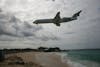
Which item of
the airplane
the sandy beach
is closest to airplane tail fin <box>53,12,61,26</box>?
the airplane

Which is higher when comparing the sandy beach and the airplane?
the airplane

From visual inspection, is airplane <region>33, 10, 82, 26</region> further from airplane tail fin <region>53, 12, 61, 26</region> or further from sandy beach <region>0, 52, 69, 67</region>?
sandy beach <region>0, 52, 69, 67</region>

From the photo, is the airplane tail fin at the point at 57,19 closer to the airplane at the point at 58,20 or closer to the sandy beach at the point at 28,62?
the airplane at the point at 58,20

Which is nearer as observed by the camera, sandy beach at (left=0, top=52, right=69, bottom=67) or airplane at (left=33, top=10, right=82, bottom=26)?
sandy beach at (left=0, top=52, right=69, bottom=67)

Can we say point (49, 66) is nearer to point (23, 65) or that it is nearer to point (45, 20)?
point (23, 65)

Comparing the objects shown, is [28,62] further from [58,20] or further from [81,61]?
[81,61]

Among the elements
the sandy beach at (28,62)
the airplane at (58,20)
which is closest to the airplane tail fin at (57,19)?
the airplane at (58,20)

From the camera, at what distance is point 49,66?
17531 mm

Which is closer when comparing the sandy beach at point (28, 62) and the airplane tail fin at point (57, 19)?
the sandy beach at point (28, 62)

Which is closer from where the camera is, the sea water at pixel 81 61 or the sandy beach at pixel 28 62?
the sandy beach at pixel 28 62

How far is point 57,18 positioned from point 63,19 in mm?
1155

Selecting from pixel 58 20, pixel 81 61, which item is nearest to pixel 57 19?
pixel 58 20

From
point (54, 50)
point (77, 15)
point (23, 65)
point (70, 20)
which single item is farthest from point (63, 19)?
point (54, 50)

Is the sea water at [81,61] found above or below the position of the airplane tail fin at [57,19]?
below
